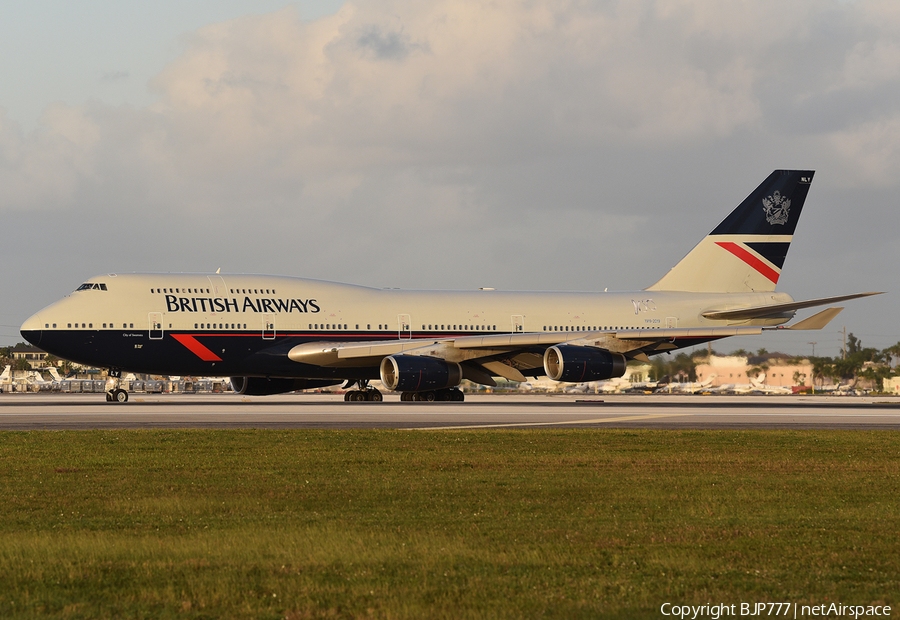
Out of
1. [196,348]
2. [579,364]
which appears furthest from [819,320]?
[196,348]

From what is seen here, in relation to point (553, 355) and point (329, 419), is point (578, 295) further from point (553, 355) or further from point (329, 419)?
point (329, 419)

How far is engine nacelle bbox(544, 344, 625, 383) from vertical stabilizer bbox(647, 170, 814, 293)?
1083cm

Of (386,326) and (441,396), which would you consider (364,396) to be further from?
(386,326)

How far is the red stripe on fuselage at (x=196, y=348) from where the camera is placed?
127ft

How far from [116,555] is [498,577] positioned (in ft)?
11.7

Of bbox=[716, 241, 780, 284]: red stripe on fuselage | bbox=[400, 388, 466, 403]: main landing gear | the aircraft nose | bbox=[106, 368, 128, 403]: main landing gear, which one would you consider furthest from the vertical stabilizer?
the aircraft nose

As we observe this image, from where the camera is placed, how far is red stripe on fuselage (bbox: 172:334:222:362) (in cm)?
3866

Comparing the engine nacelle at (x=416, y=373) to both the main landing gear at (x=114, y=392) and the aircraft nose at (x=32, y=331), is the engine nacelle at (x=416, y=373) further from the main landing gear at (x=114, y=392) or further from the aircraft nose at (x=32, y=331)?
the aircraft nose at (x=32, y=331)

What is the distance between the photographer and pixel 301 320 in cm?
4091

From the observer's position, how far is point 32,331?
37.7 meters

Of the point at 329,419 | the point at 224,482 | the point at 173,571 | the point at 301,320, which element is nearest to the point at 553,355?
the point at 301,320

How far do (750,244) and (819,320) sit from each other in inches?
432

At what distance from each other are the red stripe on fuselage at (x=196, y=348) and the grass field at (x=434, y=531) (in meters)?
19.9

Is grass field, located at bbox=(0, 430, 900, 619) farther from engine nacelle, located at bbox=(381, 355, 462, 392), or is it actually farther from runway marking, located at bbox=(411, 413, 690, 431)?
engine nacelle, located at bbox=(381, 355, 462, 392)
